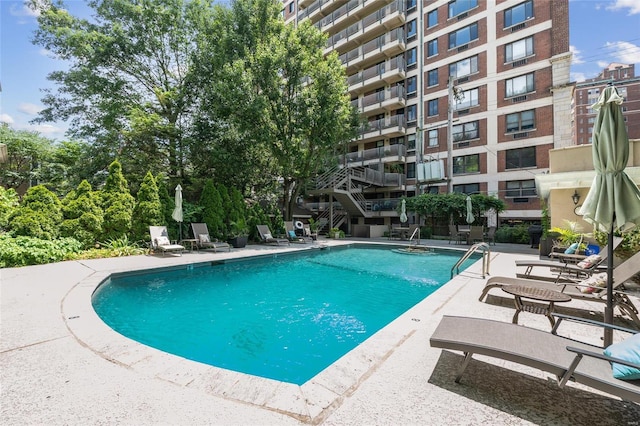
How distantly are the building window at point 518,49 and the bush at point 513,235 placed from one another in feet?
40.6

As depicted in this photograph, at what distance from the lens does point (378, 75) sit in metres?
27.2

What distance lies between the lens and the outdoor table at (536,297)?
360 cm

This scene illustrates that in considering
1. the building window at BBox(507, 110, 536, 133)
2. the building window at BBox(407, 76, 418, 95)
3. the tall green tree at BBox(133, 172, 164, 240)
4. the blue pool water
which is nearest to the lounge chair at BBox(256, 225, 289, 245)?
the tall green tree at BBox(133, 172, 164, 240)

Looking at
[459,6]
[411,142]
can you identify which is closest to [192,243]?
[411,142]

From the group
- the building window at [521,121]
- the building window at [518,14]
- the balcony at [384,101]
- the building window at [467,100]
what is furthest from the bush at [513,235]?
the building window at [518,14]

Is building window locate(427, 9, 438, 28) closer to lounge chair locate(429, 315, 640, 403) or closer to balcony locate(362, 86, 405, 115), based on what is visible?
balcony locate(362, 86, 405, 115)

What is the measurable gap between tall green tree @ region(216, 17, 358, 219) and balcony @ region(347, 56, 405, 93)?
403 inches

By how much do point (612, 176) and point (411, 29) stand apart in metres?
29.2

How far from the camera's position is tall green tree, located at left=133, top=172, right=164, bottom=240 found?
12.4 metres

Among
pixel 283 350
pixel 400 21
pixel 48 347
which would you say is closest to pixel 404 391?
pixel 283 350

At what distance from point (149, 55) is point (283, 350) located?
2060 cm

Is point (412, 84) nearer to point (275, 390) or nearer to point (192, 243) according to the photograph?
point (192, 243)

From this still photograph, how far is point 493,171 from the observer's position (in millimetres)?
22609

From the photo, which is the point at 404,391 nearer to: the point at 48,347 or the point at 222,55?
the point at 48,347
